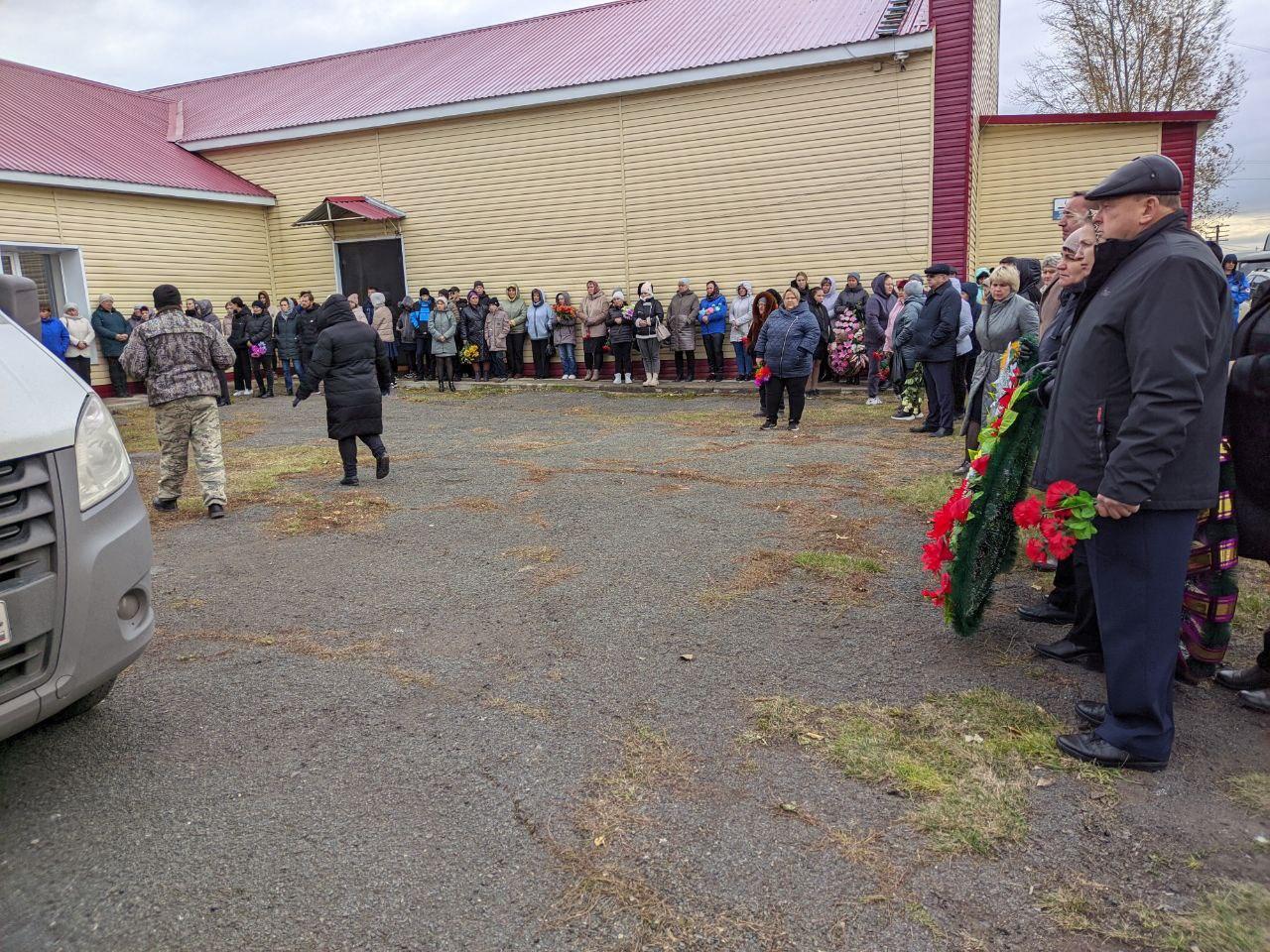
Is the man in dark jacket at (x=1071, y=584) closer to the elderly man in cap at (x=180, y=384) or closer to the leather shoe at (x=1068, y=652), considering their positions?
the leather shoe at (x=1068, y=652)

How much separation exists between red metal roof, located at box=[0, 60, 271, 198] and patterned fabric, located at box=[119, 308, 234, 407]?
10.7 meters

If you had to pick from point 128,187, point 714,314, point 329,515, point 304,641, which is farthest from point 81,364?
point 304,641

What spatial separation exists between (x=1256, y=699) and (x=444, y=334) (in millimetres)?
15615

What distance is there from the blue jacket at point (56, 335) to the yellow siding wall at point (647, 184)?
6290 mm

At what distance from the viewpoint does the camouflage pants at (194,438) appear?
7.61 meters

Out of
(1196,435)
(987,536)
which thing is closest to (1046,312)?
(987,536)

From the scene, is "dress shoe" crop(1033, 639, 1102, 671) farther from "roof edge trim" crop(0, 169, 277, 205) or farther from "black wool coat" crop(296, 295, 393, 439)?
"roof edge trim" crop(0, 169, 277, 205)

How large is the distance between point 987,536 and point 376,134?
18354mm

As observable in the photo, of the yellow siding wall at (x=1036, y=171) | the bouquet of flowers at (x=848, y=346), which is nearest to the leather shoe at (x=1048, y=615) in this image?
the bouquet of flowers at (x=848, y=346)

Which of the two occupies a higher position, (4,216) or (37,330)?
(4,216)

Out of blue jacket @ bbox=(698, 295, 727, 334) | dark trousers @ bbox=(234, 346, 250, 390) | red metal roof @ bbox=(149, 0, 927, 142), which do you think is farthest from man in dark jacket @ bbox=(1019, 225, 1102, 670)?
dark trousers @ bbox=(234, 346, 250, 390)

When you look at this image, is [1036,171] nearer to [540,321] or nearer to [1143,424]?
[540,321]

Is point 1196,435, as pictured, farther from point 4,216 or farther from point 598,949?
point 4,216

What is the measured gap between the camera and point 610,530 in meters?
6.81
